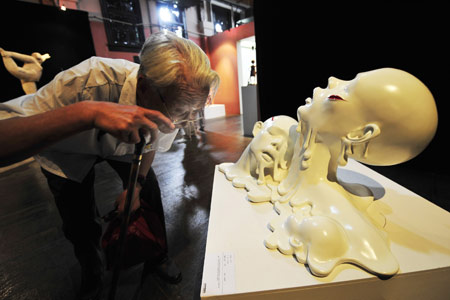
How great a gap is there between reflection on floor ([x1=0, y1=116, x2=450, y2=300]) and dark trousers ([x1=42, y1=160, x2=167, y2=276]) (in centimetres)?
24

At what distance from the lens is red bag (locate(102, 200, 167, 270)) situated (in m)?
0.92

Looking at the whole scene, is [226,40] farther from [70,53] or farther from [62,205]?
[62,205]

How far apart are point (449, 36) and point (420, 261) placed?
1858mm

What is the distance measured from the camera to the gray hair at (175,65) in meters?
0.71

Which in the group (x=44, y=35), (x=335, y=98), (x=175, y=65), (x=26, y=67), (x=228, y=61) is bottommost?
(x=335, y=98)

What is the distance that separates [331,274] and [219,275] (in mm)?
348

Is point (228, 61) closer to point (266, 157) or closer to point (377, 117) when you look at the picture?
point (266, 157)

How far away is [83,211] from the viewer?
1021mm

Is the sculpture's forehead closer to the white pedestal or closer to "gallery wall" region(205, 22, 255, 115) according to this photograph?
the white pedestal

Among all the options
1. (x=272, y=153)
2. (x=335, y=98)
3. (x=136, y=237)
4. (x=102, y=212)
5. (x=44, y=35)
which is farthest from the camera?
(x=44, y=35)

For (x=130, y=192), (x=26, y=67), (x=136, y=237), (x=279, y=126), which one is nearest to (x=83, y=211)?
(x=136, y=237)

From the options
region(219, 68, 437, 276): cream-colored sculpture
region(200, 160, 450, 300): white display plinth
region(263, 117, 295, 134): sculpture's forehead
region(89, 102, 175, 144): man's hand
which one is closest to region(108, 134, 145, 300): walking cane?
region(89, 102, 175, 144): man's hand

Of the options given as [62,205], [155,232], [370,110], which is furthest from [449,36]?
[62,205]

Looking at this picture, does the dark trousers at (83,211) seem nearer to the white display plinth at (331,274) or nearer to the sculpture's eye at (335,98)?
the white display plinth at (331,274)
